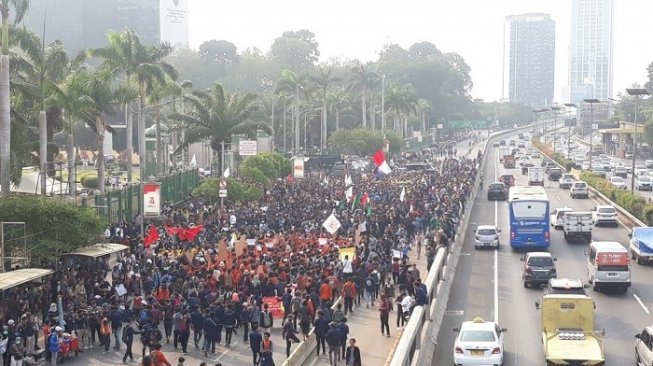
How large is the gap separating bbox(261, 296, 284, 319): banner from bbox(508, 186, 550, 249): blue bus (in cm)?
1783

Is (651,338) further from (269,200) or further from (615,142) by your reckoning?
(615,142)

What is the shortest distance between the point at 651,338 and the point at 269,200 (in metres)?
37.3

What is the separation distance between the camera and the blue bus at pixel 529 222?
4288cm

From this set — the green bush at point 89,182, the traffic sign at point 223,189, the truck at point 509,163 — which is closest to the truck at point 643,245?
the traffic sign at point 223,189

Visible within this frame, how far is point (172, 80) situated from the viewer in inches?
2665

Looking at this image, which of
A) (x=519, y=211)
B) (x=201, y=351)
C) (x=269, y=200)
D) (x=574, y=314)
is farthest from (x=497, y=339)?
(x=269, y=200)

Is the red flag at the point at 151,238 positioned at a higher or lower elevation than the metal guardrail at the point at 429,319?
higher

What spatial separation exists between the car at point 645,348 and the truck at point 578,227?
2377cm

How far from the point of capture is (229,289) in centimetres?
2780

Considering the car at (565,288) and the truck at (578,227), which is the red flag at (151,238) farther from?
the truck at (578,227)

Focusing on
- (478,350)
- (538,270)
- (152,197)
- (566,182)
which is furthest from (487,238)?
(566,182)

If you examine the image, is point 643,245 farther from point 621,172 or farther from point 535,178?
point 621,172

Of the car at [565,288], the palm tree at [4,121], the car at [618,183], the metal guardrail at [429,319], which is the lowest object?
the metal guardrail at [429,319]

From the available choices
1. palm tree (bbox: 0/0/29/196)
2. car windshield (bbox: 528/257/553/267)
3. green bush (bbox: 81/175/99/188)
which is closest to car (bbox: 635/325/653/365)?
car windshield (bbox: 528/257/553/267)
